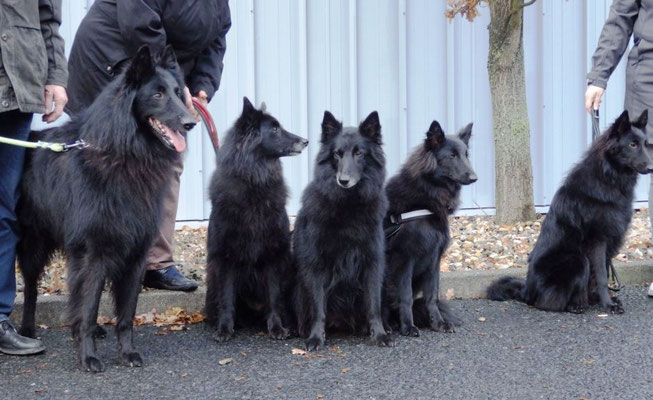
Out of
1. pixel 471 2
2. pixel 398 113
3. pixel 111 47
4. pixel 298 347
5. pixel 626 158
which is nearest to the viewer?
pixel 298 347

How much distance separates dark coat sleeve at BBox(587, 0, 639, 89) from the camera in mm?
5605

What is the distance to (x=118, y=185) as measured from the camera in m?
3.99

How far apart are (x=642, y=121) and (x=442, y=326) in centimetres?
200

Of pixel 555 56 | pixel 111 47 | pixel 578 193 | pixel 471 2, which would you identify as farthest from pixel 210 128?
pixel 555 56

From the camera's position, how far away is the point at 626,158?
534cm

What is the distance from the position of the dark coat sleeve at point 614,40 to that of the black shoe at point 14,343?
401cm

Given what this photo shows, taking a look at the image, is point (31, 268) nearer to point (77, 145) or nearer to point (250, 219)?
point (77, 145)

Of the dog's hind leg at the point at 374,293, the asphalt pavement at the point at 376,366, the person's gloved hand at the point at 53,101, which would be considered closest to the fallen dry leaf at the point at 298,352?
the asphalt pavement at the point at 376,366

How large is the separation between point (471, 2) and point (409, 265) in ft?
9.78

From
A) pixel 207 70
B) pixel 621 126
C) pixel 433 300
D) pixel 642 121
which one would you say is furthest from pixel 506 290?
pixel 207 70

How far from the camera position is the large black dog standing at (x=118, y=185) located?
155 inches

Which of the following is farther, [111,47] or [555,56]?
[555,56]

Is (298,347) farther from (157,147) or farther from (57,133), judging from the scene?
(57,133)

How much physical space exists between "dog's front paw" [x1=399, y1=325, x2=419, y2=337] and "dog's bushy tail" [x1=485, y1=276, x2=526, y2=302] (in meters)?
1.19
